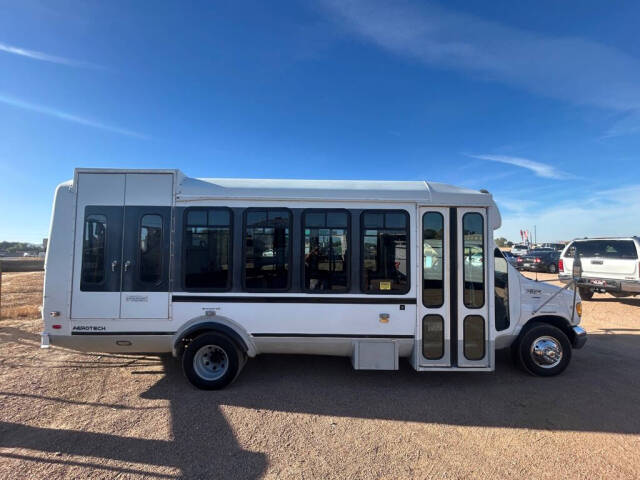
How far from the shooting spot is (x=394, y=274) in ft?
14.0

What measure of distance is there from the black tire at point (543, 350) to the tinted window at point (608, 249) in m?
7.41

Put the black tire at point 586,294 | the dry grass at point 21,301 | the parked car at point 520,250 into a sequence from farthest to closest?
the parked car at point 520,250 < the black tire at point 586,294 < the dry grass at point 21,301

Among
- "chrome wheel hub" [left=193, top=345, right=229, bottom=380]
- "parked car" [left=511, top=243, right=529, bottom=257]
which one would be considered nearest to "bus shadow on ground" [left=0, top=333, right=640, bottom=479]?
"chrome wheel hub" [left=193, top=345, right=229, bottom=380]

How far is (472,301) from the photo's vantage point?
14.2ft

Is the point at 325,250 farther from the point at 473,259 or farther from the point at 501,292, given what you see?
the point at 501,292

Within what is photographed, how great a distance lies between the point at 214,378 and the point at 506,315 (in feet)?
13.4

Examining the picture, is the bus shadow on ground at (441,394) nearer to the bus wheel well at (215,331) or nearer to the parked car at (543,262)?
the bus wheel well at (215,331)

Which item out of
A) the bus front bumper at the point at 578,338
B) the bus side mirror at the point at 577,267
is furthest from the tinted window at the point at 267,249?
the bus front bumper at the point at 578,338

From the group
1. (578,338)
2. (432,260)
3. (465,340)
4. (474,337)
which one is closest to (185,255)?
(432,260)

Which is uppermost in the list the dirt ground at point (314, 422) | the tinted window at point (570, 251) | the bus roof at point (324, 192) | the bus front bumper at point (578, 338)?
the bus roof at point (324, 192)

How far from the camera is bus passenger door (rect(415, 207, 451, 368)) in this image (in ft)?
14.0

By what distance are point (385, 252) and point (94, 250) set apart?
150 inches

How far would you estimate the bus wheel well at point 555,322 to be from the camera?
15.1 ft

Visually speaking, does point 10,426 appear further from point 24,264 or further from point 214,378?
point 24,264
